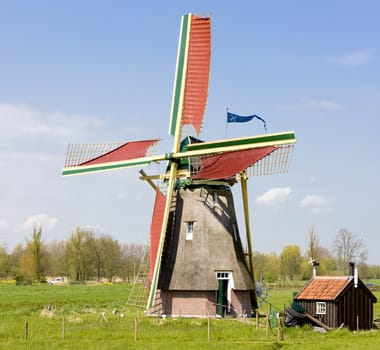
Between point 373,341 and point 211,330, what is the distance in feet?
17.6

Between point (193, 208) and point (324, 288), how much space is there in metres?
6.08

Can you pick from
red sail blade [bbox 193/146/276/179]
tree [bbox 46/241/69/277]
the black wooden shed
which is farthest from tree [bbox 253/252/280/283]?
red sail blade [bbox 193/146/276/179]

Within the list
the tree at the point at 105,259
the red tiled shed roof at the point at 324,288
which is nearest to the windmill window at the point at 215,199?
the red tiled shed roof at the point at 324,288

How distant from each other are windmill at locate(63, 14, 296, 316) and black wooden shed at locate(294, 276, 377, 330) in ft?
9.85

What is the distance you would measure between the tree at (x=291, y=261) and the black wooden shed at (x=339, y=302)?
7477 cm

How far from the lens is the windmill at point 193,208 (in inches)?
1086

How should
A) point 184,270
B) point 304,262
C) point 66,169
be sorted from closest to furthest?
point 184,270
point 66,169
point 304,262

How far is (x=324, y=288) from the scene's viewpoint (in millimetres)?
26766

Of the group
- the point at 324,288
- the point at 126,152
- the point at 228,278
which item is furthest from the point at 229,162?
the point at 324,288

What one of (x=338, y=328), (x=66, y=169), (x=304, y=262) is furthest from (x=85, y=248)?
(x=338, y=328)

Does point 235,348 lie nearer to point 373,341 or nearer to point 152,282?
point 373,341

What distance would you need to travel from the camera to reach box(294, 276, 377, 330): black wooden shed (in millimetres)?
25812

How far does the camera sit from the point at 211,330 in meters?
24.0

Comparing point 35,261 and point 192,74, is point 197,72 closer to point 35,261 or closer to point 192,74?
point 192,74
